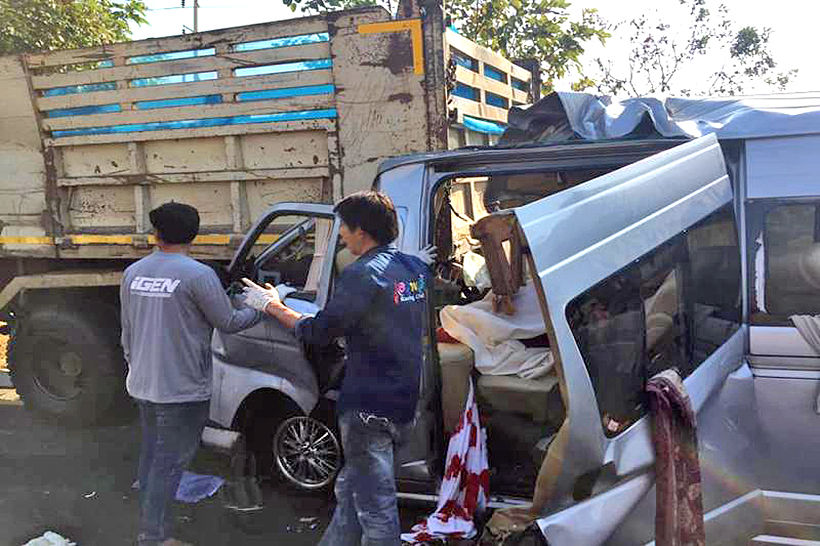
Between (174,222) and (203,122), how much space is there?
197 cm

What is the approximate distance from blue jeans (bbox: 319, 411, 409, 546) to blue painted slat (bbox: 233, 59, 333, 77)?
2702mm

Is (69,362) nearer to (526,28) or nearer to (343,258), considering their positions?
(343,258)

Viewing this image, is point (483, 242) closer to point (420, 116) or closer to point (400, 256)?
point (400, 256)

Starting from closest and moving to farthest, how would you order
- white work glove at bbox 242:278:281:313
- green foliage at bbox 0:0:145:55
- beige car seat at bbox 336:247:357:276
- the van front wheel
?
white work glove at bbox 242:278:281:313 → beige car seat at bbox 336:247:357:276 → the van front wheel → green foliage at bbox 0:0:145:55

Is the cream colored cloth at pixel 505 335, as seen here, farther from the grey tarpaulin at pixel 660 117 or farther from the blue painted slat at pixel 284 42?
the blue painted slat at pixel 284 42

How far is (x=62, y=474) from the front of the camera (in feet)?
15.1

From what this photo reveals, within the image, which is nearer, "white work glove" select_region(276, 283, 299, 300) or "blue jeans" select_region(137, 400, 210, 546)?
"blue jeans" select_region(137, 400, 210, 546)

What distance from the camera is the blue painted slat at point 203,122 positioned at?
454 cm

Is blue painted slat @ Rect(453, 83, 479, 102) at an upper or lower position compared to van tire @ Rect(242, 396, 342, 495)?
upper

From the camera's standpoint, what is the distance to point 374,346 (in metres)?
2.55

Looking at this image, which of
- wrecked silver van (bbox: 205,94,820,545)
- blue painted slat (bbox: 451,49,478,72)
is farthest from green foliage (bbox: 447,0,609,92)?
wrecked silver van (bbox: 205,94,820,545)

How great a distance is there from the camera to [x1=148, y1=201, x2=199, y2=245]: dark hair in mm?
3090

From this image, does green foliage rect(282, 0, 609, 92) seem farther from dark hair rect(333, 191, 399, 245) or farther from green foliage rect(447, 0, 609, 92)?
dark hair rect(333, 191, 399, 245)

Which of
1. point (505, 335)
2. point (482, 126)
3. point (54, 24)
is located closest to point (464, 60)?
point (482, 126)
